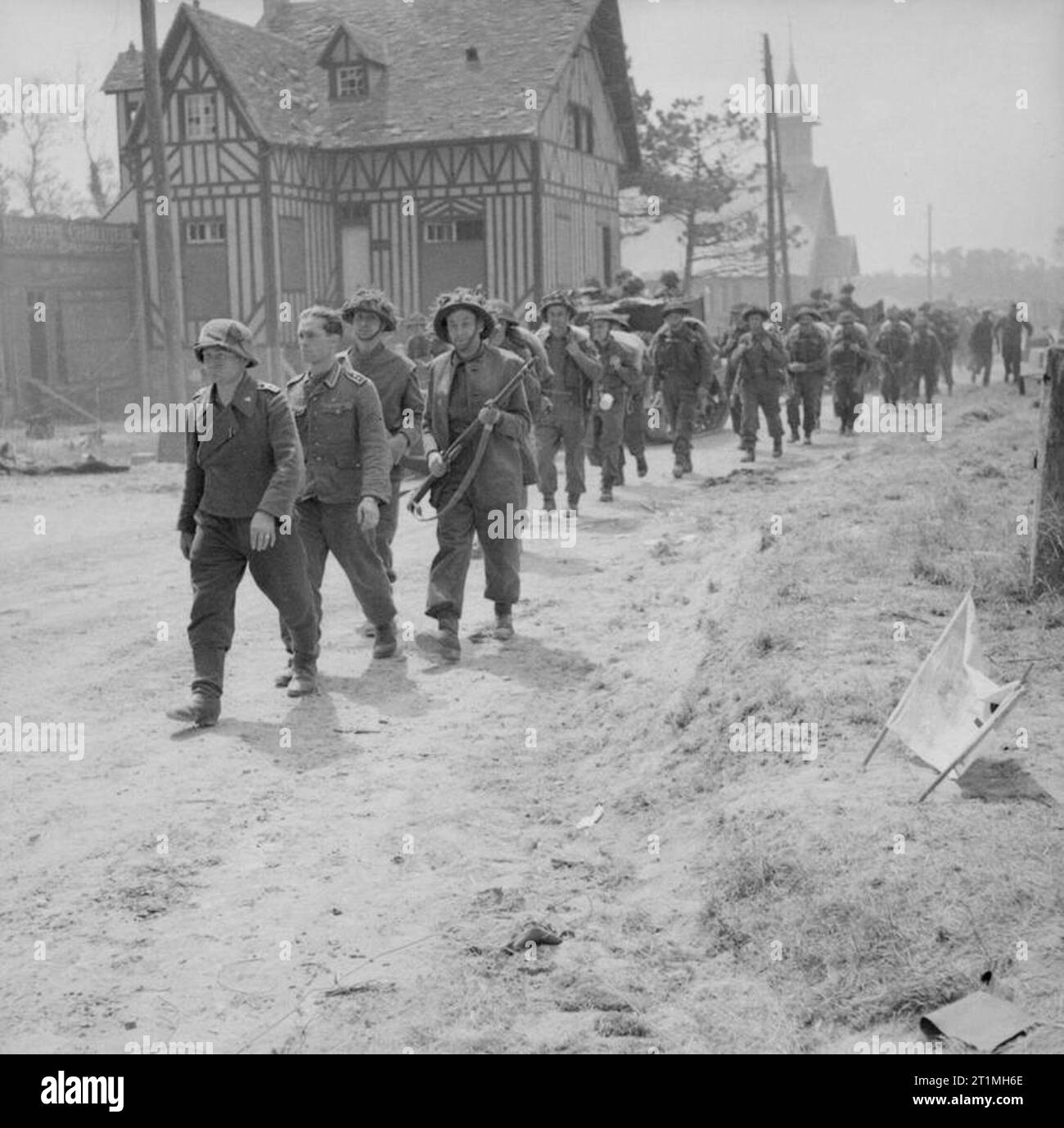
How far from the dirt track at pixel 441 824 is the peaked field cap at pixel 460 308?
69.5 inches

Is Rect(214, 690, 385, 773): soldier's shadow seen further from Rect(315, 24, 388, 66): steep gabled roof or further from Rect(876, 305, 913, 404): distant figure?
Rect(315, 24, 388, 66): steep gabled roof

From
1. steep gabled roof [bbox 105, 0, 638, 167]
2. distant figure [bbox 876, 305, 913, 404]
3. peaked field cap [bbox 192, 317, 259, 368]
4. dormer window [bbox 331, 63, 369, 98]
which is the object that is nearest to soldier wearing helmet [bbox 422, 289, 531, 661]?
peaked field cap [bbox 192, 317, 259, 368]

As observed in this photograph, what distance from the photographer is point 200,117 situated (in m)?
28.9

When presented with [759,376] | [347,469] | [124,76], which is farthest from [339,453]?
[124,76]

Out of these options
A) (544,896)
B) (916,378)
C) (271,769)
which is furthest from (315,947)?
(916,378)

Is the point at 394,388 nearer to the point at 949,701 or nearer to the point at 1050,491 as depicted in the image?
the point at 1050,491

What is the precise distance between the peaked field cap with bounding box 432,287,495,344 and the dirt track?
1765mm

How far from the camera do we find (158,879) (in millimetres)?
5539

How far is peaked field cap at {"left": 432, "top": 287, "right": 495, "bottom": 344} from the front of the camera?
29.2ft

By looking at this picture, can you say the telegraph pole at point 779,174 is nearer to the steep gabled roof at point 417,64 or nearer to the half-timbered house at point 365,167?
the steep gabled roof at point 417,64

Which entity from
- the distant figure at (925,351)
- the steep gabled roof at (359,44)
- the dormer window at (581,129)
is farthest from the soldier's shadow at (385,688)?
the dormer window at (581,129)

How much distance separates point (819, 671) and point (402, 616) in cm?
367

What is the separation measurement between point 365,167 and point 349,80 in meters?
2.15

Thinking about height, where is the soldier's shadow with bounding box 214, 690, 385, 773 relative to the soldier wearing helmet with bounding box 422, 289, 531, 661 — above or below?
below
